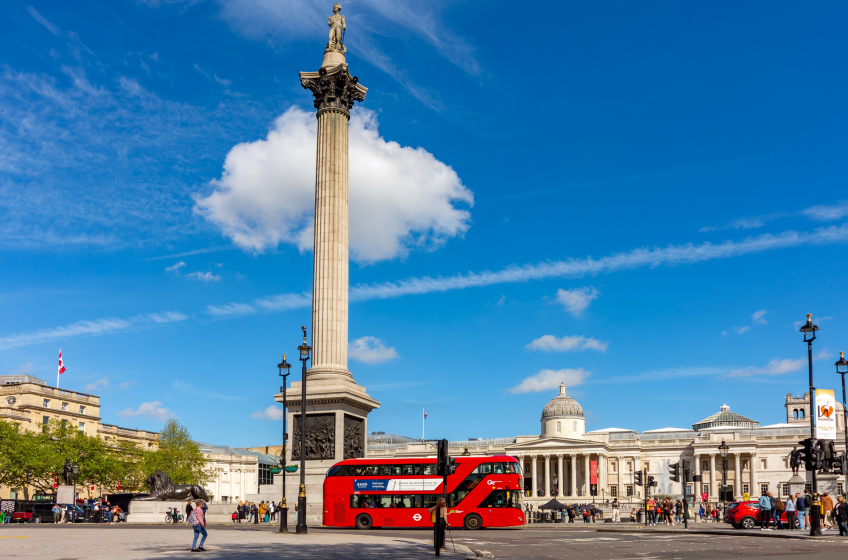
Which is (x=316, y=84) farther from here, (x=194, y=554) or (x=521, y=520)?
(x=194, y=554)

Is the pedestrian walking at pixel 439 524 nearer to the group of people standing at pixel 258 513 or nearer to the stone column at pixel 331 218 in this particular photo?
the stone column at pixel 331 218

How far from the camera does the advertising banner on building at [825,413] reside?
3055 centimetres

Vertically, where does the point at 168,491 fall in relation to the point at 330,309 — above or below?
below

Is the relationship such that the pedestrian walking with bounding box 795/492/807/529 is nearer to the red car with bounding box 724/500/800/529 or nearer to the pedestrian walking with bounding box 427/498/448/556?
the red car with bounding box 724/500/800/529

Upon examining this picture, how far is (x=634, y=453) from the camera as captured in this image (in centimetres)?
13900

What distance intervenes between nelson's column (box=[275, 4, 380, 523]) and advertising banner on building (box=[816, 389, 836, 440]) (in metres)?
21.9

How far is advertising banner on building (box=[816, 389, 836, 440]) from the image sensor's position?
3055cm

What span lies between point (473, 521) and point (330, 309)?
13897 mm

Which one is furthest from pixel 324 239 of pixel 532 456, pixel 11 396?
pixel 532 456

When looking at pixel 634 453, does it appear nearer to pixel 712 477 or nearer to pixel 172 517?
pixel 712 477

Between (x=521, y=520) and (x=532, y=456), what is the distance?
334 feet

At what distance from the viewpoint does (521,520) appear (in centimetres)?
4316

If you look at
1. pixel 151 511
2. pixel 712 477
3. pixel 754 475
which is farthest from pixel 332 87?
pixel 754 475

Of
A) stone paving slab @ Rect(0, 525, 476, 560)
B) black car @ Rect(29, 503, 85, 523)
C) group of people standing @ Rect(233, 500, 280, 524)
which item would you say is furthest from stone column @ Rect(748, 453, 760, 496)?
stone paving slab @ Rect(0, 525, 476, 560)
